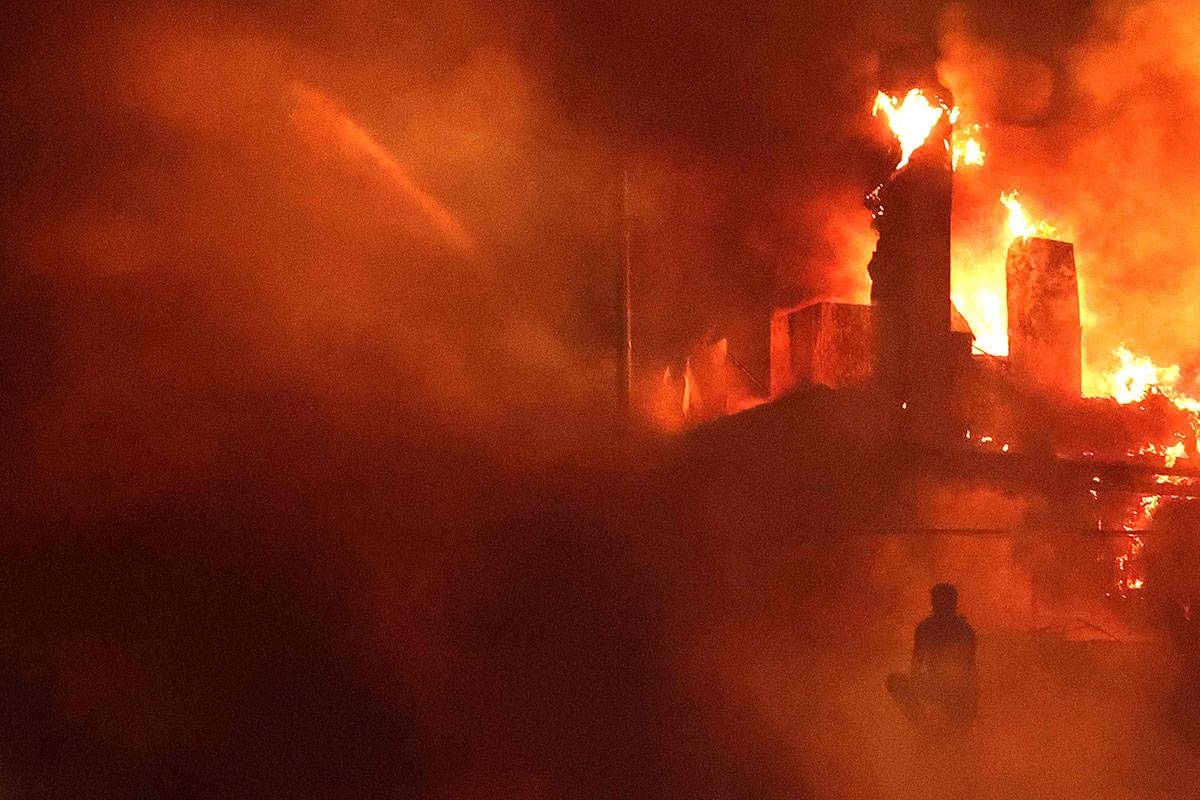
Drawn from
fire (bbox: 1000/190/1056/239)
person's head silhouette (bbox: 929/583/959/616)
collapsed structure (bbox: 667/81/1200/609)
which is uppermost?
fire (bbox: 1000/190/1056/239)

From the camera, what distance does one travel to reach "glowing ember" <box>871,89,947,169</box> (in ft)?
43.0

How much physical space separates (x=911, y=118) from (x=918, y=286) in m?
2.54

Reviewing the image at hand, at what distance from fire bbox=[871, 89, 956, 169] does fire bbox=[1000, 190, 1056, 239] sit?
477 centimetres

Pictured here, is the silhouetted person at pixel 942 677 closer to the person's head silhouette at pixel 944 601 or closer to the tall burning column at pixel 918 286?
the person's head silhouette at pixel 944 601

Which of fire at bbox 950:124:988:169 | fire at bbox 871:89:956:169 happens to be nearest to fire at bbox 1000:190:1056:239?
fire at bbox 950:124:988:169

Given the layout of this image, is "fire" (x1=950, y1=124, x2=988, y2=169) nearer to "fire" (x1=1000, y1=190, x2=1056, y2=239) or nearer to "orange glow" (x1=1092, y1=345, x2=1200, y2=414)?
"fire" (x1=1000, y1=190, x2=1056, y2=239)

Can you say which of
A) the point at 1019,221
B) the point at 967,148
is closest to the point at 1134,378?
the point at 1019,221

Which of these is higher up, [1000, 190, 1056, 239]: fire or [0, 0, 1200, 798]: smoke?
[1000, 190, 1056, 239]: fire

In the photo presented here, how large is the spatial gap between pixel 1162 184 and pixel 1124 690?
440 inches

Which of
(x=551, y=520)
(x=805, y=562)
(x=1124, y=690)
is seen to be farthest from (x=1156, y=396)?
(x=551, y=520)

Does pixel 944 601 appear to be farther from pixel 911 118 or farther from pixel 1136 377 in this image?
pixel 1136 377

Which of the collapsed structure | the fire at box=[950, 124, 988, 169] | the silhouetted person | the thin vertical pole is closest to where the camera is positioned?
the silhouetted person

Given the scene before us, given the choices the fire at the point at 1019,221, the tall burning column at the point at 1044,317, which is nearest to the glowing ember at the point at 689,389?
the tall burning column at the point at 1044,317

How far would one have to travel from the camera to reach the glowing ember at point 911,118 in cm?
1310
